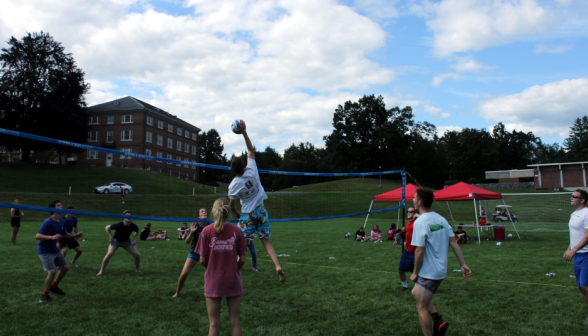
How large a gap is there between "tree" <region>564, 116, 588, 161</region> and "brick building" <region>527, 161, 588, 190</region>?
4762 centimetres

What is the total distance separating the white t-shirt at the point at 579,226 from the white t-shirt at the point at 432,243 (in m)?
2.57

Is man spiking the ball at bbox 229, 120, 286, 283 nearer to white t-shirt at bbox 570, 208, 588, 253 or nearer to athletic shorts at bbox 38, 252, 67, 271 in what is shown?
athletic shorts at bbox 38, 252, 67, 271

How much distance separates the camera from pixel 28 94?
4369 cm

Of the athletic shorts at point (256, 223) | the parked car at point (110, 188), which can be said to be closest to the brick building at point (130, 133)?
the parked car at point (110, 188)

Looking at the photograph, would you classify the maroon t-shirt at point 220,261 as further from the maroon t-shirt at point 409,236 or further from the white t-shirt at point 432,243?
the maroon t-shirt at point 409,236

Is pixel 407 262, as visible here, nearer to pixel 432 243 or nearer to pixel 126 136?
pixel 432 243

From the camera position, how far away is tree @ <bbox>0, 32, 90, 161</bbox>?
43.0 m

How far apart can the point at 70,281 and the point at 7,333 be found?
2.97 metres

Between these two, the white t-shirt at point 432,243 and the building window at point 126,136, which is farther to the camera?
the building window at point 126,136

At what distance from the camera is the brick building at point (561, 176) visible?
178 feet

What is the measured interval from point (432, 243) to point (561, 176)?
215 feet

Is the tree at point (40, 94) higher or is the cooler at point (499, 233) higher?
the tree at point (40, 94)

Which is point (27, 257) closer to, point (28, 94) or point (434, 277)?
point (434, 277)

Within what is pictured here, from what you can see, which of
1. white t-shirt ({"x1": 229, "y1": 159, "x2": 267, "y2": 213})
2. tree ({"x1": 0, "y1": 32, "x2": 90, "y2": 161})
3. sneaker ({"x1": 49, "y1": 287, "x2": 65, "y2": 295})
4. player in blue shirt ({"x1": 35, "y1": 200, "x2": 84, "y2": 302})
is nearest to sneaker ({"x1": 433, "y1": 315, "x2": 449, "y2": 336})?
white t-shirt ({"x1": 229, "y1": 159, "x2": 267, "y2": 213})
